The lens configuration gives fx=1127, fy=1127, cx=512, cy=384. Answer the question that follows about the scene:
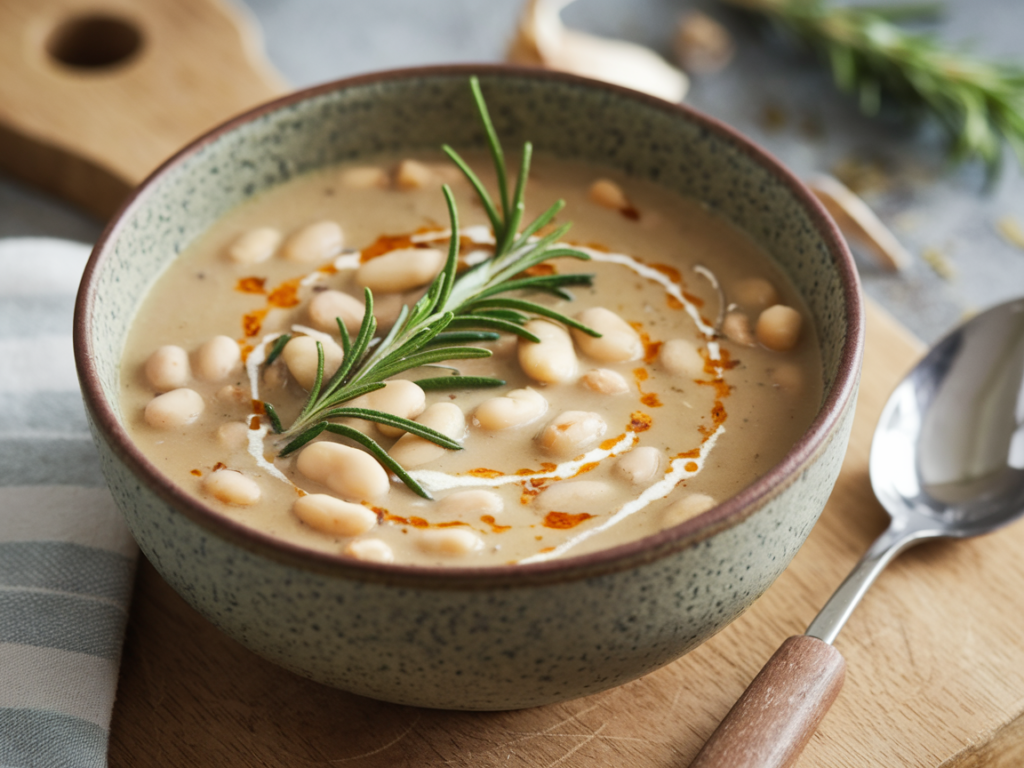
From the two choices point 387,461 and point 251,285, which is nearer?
point 387,461

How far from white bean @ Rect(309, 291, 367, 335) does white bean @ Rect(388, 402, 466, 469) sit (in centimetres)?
18

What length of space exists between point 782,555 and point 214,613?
20.1 inches

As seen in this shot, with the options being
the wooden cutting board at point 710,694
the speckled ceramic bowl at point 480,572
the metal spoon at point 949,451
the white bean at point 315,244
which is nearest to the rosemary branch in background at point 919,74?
the metal spoon at point 949,451

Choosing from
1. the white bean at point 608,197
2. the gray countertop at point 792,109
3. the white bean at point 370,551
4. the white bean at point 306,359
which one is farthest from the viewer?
the gray countertop at point 792,109

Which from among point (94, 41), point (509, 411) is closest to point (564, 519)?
point (509, 411)

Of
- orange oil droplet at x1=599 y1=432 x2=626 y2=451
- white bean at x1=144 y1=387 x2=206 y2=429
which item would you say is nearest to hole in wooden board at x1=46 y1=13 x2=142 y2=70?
white bean at x1=144 y1=387 x2=206 y2=429

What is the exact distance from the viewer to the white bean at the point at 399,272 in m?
1.29

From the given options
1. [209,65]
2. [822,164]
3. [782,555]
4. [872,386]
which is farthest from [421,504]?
[822,164]

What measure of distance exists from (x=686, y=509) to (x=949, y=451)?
535 mm

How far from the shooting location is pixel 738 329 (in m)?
1.25

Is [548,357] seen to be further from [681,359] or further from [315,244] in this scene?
[315,244]

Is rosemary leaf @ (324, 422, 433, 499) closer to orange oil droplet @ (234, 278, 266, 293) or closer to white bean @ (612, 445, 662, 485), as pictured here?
white bean @ (612, 445, 662, 485)

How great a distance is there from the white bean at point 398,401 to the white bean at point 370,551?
156mm

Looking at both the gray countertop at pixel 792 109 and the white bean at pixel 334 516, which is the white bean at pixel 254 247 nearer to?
the white bean at pixel 334 516
